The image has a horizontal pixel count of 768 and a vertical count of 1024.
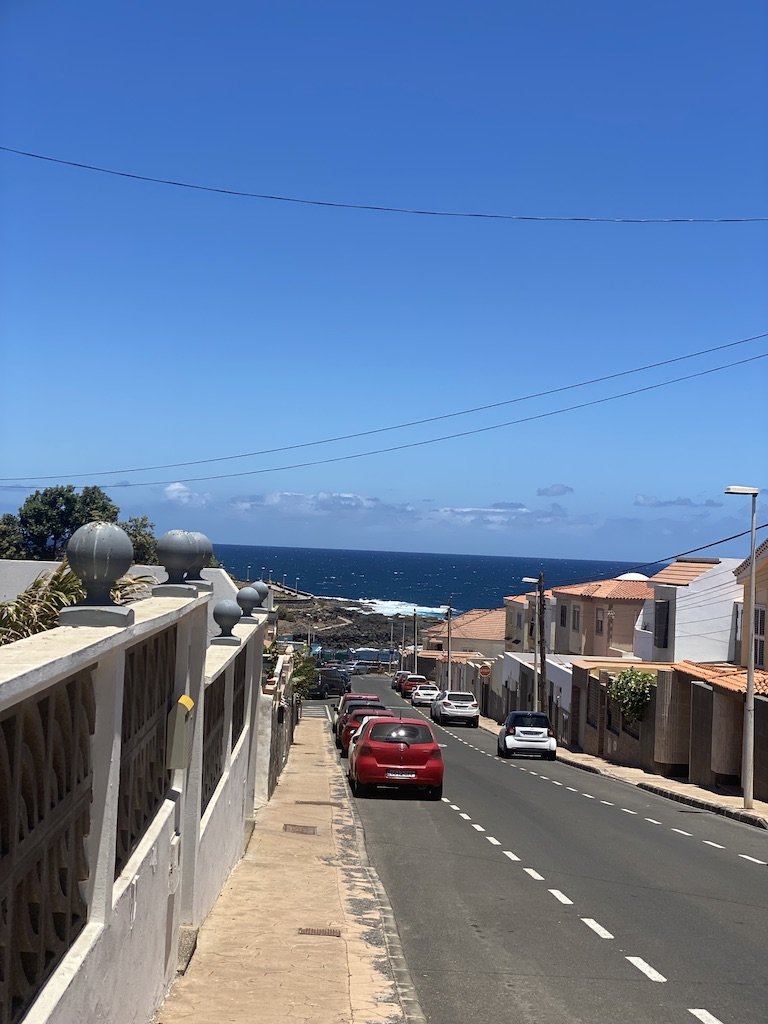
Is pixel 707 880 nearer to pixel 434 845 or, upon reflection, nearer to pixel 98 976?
pixel 434 845

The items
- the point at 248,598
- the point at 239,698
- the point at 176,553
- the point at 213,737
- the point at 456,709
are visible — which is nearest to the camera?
the point at 176,553

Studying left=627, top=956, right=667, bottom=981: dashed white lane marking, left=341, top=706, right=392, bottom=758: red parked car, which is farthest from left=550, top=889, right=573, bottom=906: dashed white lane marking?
left=341, top=706, right=392, bottom=758: red parked car

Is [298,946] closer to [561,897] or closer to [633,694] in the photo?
[561,897]

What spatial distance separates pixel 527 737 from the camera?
3728 cm

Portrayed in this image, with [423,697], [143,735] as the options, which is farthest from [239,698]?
[423,697]

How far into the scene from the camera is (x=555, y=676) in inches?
2030

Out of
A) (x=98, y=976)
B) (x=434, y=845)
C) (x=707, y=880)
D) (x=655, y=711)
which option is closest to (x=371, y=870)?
(x=434, y=845)

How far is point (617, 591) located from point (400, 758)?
40.1 m

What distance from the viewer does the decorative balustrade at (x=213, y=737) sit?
9.54 metres

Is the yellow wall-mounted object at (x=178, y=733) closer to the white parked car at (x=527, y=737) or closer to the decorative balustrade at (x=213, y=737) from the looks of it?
the decorative balustrade at (x=213, y=737)

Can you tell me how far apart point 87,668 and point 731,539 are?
32.1m

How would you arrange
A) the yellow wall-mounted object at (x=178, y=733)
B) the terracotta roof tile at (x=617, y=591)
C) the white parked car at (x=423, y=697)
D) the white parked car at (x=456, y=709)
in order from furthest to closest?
1. the white parked car at (x=423, y=697)
2. the terracotta roof tile at (x=617, y=591)
3. the white parked car at (x=456, y=709)
4. the yellow wall-mounted object at (x=178, y=733)

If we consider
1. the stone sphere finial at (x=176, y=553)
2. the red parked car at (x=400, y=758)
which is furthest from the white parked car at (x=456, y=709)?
the stone sphere finial at (x=176, y=553)

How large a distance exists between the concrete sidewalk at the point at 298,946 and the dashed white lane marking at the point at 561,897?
1891 millimetres
